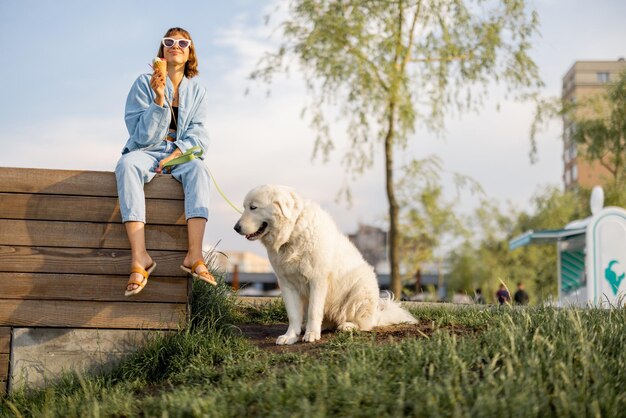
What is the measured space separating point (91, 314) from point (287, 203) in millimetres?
1816

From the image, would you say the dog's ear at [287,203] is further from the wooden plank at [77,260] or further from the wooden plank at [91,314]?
the wooden plank at [91,314]

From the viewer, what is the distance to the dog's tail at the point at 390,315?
612 centimetres

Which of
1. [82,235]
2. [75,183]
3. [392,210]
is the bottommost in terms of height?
[82,235]

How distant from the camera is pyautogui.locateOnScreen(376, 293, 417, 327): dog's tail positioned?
612 centimetres

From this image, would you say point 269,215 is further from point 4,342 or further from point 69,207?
point 4,342

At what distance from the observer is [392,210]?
14.2m

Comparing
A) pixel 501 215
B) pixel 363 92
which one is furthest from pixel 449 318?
pixel 501 215

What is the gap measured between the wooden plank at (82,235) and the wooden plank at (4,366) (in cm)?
90

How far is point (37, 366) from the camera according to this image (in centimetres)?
552

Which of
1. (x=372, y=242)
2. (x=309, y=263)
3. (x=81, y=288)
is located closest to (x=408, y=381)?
(x=309, y=263)

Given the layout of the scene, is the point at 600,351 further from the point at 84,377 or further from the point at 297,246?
the point at 84,377

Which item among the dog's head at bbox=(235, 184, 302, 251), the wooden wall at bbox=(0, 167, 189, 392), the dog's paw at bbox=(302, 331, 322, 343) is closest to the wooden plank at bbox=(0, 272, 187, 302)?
the wooden wall at bbox=(0, 167, 189, 392)

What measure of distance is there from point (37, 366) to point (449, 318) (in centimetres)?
339

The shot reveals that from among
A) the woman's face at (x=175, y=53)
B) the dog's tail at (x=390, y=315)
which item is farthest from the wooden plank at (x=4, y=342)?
the dog's tail at (x=390, y=315)
